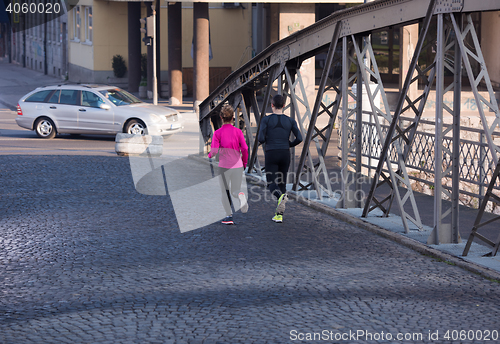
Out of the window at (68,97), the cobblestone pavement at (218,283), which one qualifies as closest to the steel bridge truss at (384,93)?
the cobblestone pavement at (218,283)

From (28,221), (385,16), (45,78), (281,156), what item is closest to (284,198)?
(281,156)

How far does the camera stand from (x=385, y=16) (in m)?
8.90

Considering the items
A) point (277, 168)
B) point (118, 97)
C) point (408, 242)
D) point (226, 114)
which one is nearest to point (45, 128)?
point (118, 97)

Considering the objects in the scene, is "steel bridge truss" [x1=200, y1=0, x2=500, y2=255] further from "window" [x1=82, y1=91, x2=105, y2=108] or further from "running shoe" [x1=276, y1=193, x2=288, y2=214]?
"window" [x1=82, y1=91, x2=105, y2=108]

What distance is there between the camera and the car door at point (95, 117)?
19.8 meters

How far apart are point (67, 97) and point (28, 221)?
38.0 ft

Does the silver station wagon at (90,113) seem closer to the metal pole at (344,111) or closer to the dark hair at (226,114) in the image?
the metal pole at (344,111)

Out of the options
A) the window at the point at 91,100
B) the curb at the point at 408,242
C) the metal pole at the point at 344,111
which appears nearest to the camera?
the curb at the point at 408,242

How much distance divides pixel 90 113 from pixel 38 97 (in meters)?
2.03

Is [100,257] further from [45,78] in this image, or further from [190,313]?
[45,78]

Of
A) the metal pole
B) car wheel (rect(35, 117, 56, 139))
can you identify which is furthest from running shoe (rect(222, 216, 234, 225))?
car wheel (rect(35, 117, 56, 139))

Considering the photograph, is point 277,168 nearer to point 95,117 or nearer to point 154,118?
point 154,118

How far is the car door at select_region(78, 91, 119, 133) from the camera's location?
65.1 feet

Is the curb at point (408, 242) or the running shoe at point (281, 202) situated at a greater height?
the running shoe at point (281, 202)
